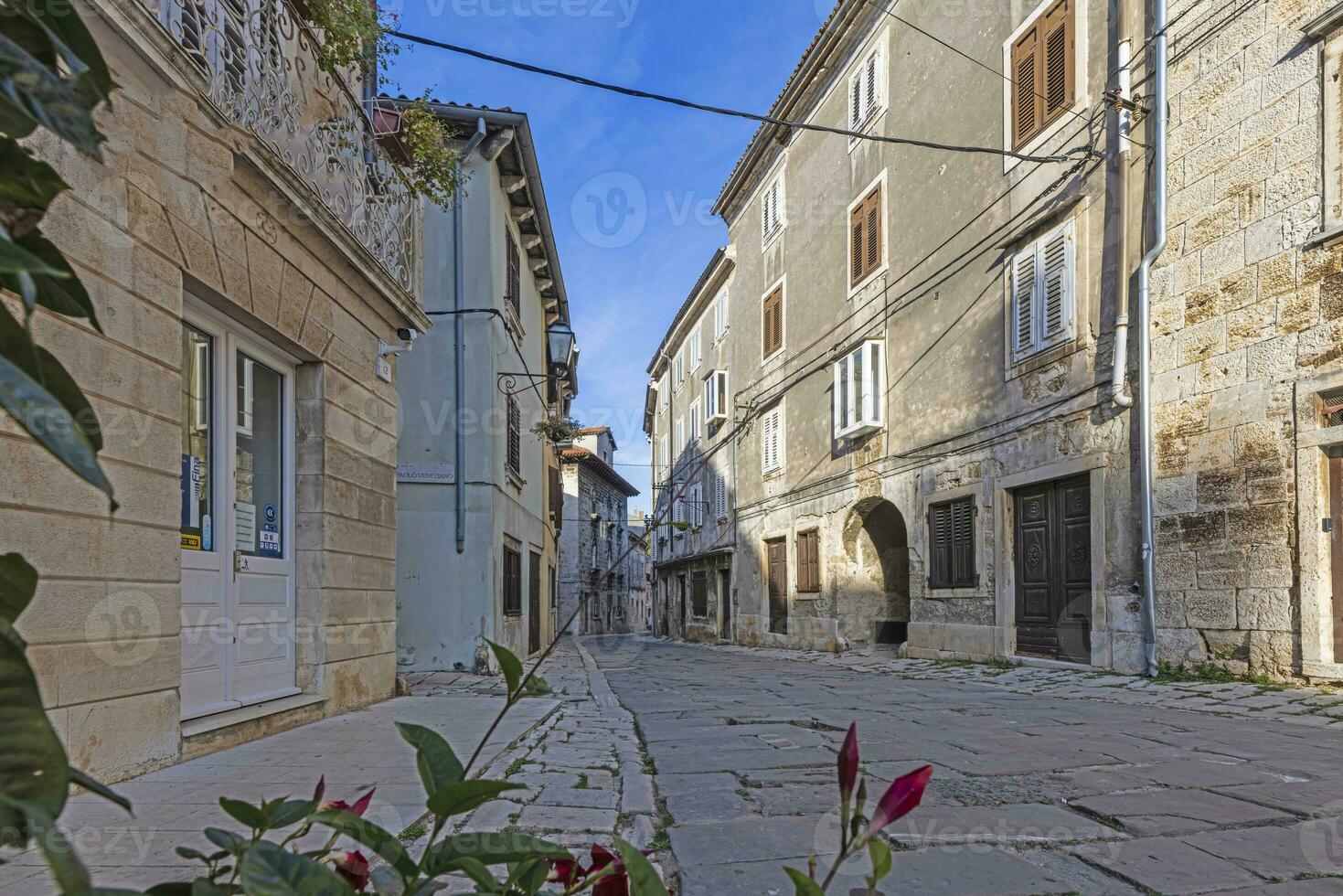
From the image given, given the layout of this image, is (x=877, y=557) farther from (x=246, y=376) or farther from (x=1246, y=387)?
(x=246, y=376)

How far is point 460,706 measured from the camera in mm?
6379

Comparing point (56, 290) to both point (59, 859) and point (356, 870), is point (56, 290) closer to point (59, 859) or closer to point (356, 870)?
point (59, 859)

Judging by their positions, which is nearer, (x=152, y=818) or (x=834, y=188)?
(x=152, y=818)

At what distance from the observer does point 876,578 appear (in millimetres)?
15414

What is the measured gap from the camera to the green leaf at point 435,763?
2.31 ft

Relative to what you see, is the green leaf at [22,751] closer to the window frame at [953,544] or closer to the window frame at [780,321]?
the window frame at [953,544]

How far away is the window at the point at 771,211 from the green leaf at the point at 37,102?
63.7 ft

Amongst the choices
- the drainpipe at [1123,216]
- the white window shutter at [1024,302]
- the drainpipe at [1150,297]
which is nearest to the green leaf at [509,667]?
A: the drainpipe at [1150,297]

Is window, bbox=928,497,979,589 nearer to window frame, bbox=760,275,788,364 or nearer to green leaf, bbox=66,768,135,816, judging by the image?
window frame, bbox=760,275,788,364

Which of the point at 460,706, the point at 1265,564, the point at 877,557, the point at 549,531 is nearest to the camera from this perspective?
the point at 460,706

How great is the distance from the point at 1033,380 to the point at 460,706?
7.44 m

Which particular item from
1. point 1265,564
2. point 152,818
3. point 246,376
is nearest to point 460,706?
point 246,376

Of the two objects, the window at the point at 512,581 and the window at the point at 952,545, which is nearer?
the window at the point at 952,545

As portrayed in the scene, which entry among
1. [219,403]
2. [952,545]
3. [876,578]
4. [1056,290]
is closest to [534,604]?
[876,578]
